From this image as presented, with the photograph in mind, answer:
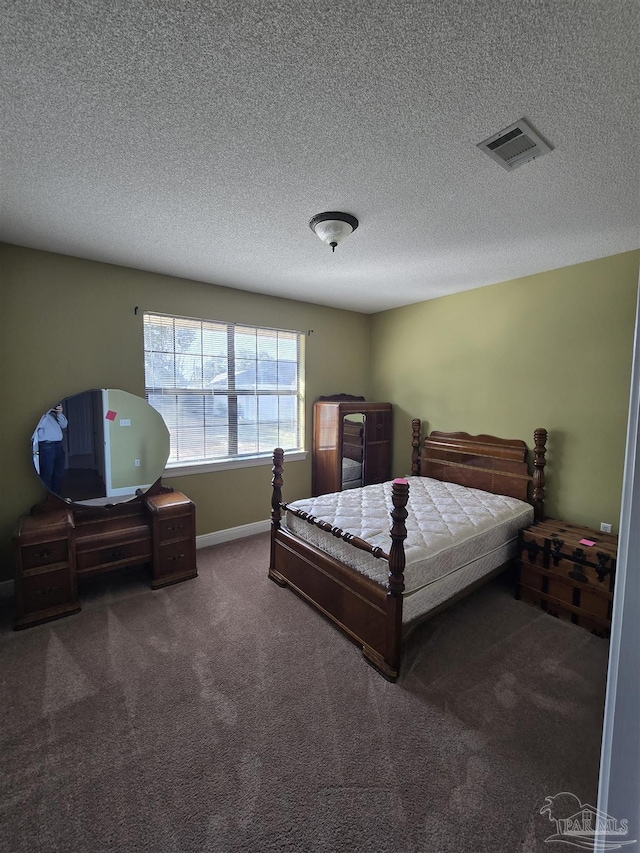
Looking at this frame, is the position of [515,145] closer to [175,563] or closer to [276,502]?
[276,502]

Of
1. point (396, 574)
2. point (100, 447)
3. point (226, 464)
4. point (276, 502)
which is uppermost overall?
point (100, 447)

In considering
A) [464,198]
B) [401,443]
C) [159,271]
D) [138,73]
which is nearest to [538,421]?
[401,443]

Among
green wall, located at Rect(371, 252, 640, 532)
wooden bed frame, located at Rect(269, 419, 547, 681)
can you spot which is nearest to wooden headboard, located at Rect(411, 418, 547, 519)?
wooden bed frame, located at Rect(269, 419, 547, 681)

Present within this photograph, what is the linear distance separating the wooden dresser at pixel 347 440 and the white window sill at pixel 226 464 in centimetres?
28

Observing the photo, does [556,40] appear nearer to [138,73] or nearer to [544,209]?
[544,209]

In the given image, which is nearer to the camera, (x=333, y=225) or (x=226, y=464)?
(x=333, y=225)

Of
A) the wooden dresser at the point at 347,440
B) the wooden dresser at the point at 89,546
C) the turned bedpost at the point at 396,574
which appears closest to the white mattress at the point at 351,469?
the wooden dresser at the point at 347,440

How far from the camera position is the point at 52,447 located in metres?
2.68

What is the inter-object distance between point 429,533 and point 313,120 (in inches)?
88.3

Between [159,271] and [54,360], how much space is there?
114 centimetres

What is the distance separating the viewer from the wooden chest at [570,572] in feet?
7.50

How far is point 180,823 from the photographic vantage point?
1263 millimetres

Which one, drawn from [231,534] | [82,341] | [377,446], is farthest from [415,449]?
[82,341]

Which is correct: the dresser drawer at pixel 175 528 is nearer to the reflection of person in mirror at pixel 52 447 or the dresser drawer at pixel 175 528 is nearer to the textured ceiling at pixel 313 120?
the reflection of person in mirror at pixel 52 447
